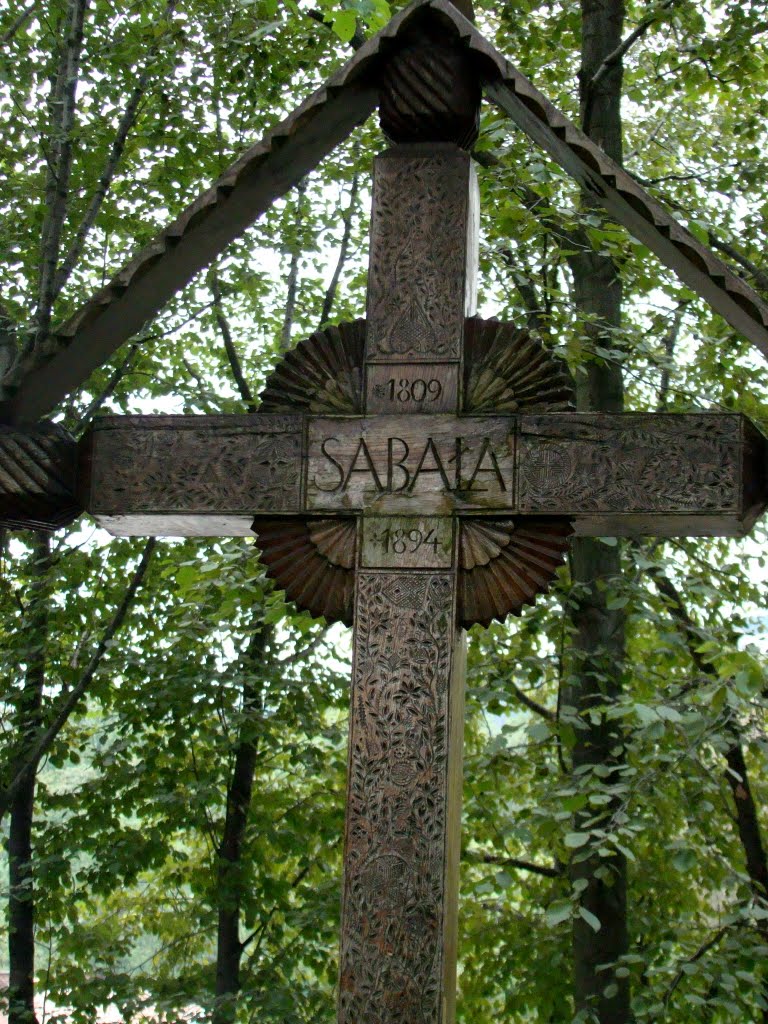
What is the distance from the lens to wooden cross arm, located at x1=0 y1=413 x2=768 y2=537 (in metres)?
3.29

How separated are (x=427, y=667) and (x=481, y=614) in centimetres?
17

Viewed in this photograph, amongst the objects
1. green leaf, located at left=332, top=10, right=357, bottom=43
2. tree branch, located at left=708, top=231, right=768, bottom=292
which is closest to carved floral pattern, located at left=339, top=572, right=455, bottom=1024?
green leaf, located at left=332, top=10, right=357, bottom=43

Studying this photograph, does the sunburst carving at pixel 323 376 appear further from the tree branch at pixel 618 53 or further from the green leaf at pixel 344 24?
the tree branch at pixel 618 53

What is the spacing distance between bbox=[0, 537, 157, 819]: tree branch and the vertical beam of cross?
220 inches

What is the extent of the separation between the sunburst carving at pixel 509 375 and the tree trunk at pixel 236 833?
568cm

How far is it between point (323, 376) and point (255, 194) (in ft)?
1.56

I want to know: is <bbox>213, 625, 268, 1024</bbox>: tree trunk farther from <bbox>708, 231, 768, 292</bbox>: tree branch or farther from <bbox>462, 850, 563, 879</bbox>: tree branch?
<bbox>708, 231, 768, 292</bbox>: tree branch

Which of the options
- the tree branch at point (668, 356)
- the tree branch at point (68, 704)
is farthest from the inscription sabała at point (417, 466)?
the tree branch at point (68, 704)

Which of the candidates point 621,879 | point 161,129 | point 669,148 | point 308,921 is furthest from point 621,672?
point 669,148

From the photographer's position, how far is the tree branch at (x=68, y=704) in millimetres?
8734

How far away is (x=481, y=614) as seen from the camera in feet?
10.8

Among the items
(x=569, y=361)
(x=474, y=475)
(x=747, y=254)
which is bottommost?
(x=474, y=475)

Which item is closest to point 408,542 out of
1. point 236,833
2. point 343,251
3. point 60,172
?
point 60,172

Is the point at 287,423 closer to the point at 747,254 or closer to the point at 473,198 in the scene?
the point at 473,198
